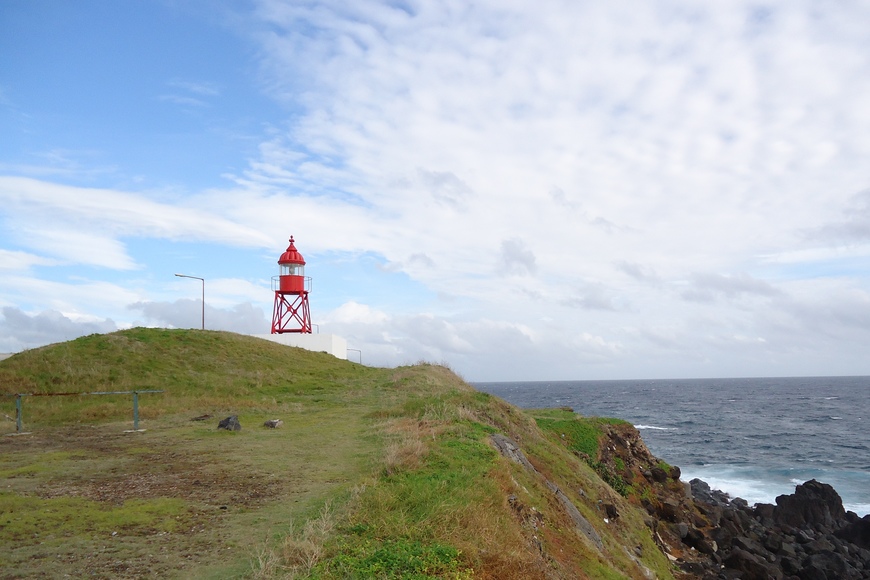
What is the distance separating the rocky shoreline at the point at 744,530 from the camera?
20.3 m

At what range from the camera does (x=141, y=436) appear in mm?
16625

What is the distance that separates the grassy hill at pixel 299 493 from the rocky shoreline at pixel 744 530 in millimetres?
1971

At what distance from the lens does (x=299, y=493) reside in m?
10.4

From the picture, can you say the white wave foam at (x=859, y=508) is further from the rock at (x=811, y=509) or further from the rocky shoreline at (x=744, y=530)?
the rocky shoreline at (x=744, y=530)

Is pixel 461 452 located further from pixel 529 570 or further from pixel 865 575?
pixel 865 575

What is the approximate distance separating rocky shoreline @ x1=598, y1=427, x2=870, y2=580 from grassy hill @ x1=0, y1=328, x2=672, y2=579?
1971 mm

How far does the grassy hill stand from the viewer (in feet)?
24.3

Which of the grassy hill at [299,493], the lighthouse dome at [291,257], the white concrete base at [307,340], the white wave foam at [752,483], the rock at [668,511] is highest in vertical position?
the lighthouse dome at [291,257]

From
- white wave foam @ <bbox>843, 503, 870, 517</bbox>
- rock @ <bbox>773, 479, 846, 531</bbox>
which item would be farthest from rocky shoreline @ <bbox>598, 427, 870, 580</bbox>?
white wave foam @ <bbox>843, 503, 870, 517</bbox>

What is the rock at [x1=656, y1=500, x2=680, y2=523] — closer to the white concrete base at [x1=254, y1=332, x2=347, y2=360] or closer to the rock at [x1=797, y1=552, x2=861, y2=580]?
the rock at [x1=797, y1=552, x2=861, y2=580]

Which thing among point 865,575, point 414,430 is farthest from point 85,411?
point 865,575

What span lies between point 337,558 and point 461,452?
5707mm

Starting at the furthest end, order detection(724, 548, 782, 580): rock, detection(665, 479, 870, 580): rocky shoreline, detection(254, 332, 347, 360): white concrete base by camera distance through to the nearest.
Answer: detection(254, 332, 347, 360): white concrete base, detection(665, 479, 870, 580): rocky shoreline, detection(724, 548, 782, 580): rock

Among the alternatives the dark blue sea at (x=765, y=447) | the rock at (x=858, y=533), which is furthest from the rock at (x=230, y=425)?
the dark blue sea at (x=765, y=447)
